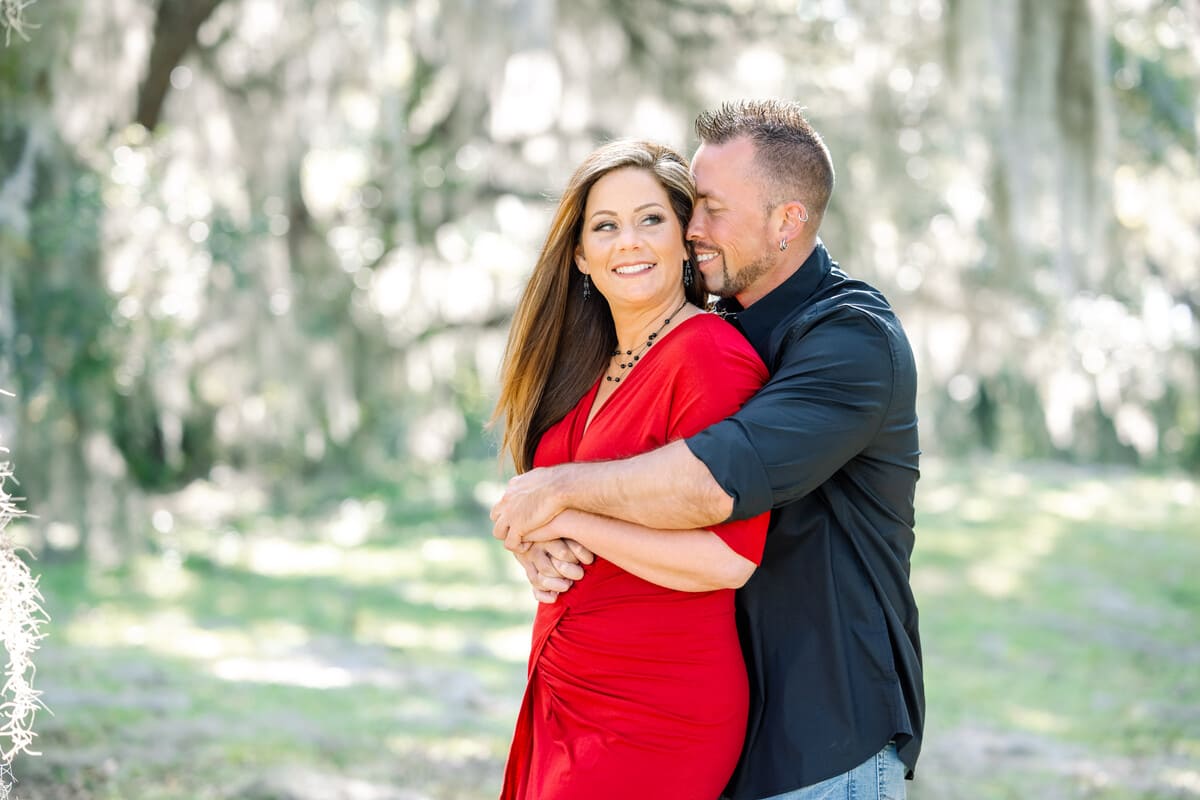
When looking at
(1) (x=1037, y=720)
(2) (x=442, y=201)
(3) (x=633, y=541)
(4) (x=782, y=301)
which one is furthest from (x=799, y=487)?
(2) (x=442, y=201)

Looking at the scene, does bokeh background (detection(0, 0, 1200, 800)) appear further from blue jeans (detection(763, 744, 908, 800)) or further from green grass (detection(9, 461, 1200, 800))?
blue jeans (detection(763, 744, 908, 800))

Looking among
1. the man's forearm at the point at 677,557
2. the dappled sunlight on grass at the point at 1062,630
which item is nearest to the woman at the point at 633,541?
the man's forearm at the point at 677,557

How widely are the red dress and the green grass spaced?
7.97 feet

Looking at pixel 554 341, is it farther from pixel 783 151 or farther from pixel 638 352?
pixel 783 151

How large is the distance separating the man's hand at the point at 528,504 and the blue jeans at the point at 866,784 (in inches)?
23.5

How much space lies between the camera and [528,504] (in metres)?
2.26

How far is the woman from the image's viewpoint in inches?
83.1

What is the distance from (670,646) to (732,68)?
293 inches

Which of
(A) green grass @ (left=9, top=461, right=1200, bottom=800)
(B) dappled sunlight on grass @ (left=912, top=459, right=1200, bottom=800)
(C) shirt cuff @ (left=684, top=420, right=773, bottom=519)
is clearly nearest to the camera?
(C) shirt cuff @ (left=684, top=420, right=773, bottom=519)

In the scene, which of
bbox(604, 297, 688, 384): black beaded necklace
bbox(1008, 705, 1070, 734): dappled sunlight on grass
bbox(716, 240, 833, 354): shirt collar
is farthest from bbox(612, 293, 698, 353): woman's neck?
bbox(1008, 705, 1070, 734): dappled sunlight on grass

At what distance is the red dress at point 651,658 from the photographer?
2.11 m

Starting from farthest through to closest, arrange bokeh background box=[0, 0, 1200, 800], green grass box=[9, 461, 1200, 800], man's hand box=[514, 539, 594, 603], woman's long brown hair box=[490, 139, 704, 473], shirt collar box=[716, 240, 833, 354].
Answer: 1. bokeh background box=[0, 0, 1200, 800]
2. green grass box=[9, 461, 1200, 800]
3. woman's long brown hair box=[490, 139, 704, 473]
4. shirt collar box=[716, 240, 833, 354]
5. man's hand box=[514, 539, 594, 603]

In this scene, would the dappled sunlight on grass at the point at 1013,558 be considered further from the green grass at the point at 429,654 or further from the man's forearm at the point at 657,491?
the man's forearm at the point at 657,491

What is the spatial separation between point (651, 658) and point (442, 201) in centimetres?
866
